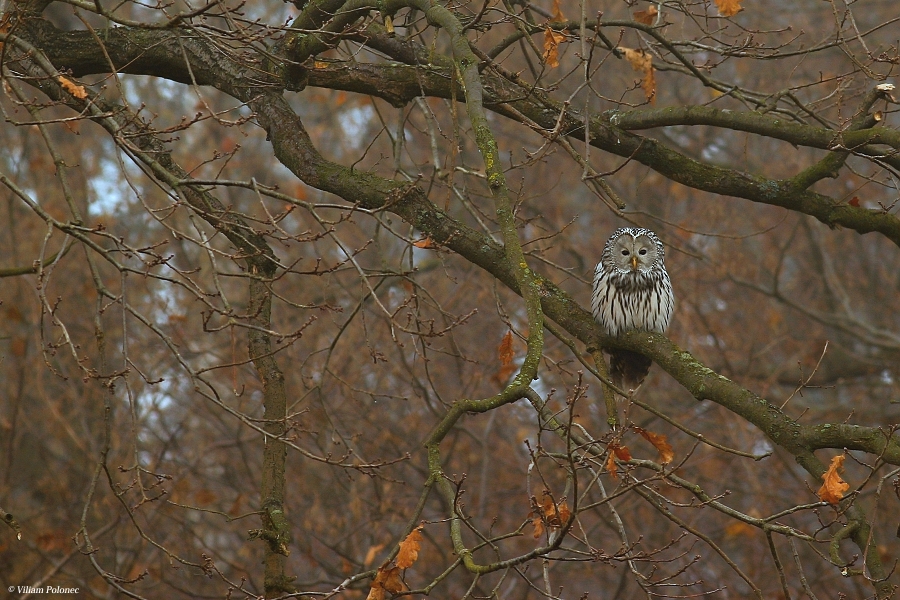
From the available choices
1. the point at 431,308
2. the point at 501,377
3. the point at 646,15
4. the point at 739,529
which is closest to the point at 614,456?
the point at 646,15

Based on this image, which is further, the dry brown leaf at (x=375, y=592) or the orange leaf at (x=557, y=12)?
the orange leaf at (x=557, y=12)

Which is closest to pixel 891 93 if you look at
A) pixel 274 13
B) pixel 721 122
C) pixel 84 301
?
pixel 721 122

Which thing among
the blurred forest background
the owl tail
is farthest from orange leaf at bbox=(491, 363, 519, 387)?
the owl tail

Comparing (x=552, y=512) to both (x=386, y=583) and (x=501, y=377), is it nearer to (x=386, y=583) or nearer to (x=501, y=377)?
(x=386, y=583)

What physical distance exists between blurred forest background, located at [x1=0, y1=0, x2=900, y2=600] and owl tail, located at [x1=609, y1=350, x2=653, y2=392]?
385mm

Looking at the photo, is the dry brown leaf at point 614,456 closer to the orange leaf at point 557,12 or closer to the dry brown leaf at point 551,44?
the dry brown leaf at point 551,44

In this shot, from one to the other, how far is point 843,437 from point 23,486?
8057 mm

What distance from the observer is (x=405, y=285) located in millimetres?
5664

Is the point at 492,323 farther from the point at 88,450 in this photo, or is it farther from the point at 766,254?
the point at 88,450

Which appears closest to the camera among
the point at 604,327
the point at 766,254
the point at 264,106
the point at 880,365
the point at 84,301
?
the point at 604,327

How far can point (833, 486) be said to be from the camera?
331 cm

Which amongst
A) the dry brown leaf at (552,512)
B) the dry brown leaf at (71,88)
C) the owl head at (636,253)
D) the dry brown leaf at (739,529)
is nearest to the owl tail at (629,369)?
the owl head at (636,253)

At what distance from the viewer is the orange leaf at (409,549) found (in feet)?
10.6

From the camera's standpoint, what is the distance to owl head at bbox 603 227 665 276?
244 inches
